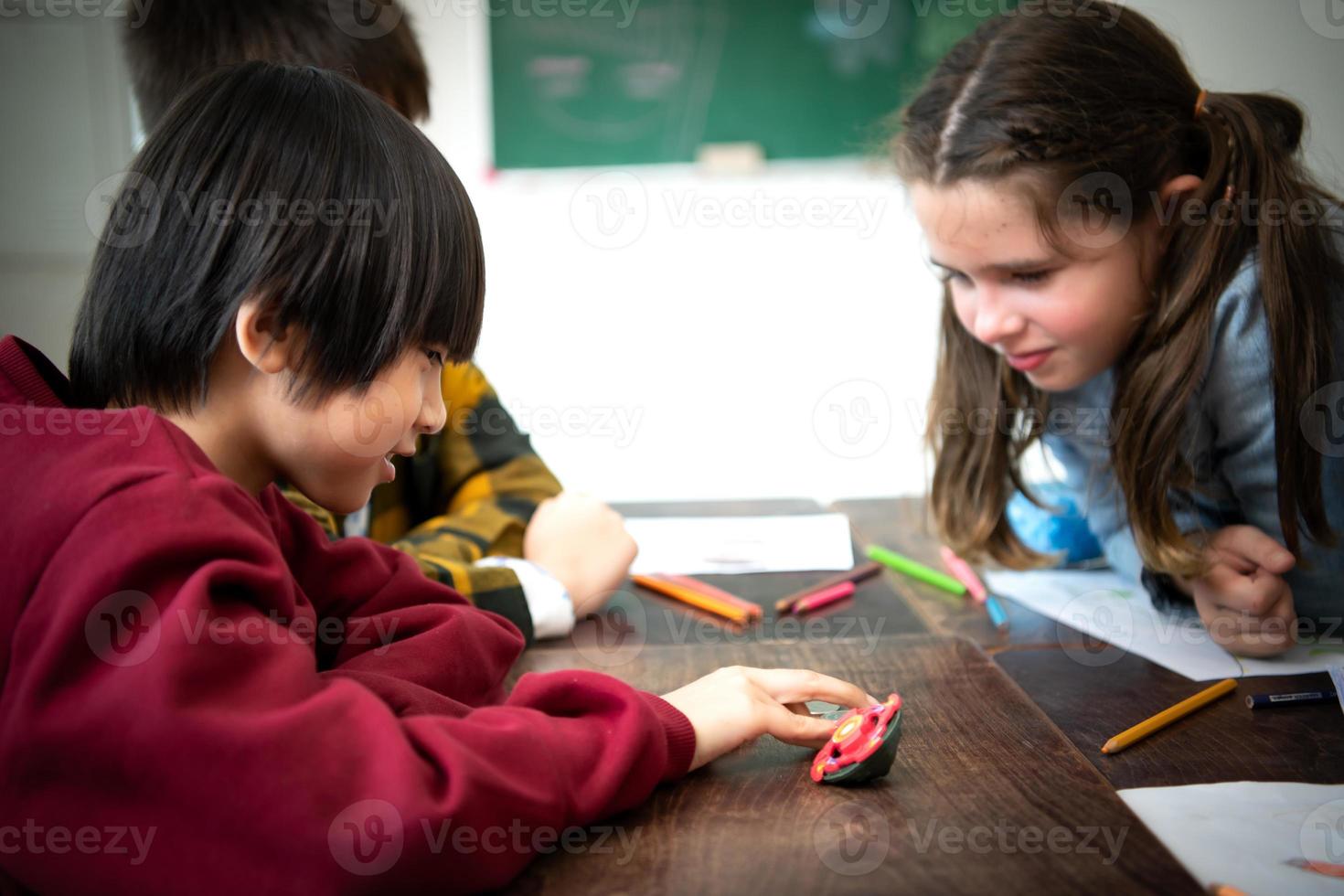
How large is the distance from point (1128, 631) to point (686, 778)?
0.53 meters

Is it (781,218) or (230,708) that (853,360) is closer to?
(781,218)

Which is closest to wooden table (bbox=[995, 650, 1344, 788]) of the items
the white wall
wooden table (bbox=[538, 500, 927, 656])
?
wooden table (bbox=[538, 500, 927, 656])

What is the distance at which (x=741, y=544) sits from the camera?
1.26m

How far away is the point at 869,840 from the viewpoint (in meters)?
0.56

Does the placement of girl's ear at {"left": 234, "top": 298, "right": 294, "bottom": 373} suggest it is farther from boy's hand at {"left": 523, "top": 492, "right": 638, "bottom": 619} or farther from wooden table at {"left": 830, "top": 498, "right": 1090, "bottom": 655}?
wooden table at {"left": 830, "top": 498, "right": 1090, "bottom": 655}

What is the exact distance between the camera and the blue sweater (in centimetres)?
100

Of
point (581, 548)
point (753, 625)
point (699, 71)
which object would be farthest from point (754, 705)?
point (699, 71)

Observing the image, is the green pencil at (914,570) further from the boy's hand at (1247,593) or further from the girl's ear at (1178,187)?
the girl's ear at (1178,187)

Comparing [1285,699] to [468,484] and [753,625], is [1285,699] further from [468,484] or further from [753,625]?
[468,484]

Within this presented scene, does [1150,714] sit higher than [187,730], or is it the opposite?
[187,730]

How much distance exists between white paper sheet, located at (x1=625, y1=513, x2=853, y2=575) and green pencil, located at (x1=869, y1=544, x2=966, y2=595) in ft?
0.11

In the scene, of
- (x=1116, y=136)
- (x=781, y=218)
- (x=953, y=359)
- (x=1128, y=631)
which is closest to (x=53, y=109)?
(x=781, y=218)

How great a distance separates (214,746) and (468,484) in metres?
0.72

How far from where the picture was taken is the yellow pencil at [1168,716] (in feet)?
2.36
